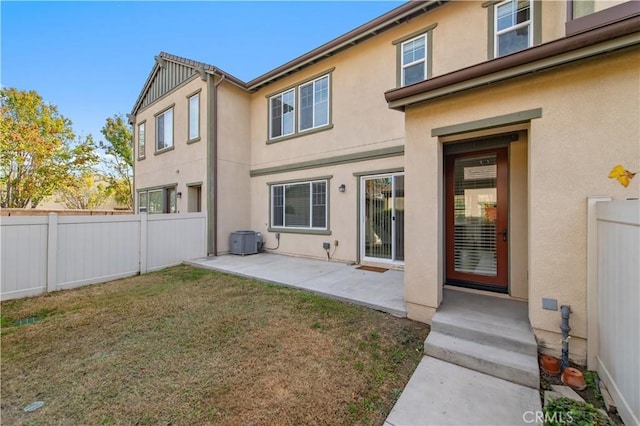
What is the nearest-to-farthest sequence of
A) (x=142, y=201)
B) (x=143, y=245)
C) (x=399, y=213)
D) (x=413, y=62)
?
(x=413, y=62) < (x=399, y=213) < (x=143, y=245) < (x=142, y=201)

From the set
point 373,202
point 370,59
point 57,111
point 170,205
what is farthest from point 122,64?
point 373,202

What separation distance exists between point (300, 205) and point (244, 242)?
243cm

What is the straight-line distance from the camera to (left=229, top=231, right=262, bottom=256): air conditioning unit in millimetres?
9164

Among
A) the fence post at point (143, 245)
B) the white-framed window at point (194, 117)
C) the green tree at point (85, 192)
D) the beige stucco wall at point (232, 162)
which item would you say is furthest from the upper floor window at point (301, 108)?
the green tree at point (85, 192)

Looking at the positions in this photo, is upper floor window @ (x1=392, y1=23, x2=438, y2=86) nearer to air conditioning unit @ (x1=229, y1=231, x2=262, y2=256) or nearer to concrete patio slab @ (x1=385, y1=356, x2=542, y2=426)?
concrete patio slab @ (x1=385, y1=356, x2=542, y2=426)

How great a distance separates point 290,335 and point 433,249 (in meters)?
2.43

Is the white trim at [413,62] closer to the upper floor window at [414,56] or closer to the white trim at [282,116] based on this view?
the upper floor window at [414,56]

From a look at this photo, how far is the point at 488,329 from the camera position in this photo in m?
3.22

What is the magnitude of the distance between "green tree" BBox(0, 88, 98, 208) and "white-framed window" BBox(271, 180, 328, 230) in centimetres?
1575

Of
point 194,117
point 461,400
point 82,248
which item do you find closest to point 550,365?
point 461,400

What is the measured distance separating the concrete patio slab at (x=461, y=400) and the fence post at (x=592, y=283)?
2.81 ft

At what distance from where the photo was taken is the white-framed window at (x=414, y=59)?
655 centimetres

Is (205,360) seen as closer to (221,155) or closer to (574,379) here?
(574,379)

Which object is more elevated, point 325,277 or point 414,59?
point 414,59
